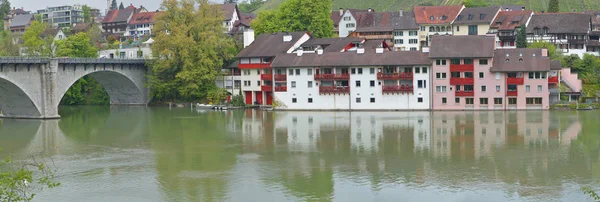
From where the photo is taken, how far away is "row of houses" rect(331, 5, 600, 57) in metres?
70.9

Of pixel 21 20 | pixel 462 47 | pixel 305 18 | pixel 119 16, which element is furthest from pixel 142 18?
pixel 462 47

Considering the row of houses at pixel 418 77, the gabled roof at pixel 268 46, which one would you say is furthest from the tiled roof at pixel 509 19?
the gabled roof at pixel 268 46

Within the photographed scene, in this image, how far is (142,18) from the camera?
12475 centimetres

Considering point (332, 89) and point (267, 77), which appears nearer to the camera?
point (332, 89)

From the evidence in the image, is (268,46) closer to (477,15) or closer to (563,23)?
(477,15)

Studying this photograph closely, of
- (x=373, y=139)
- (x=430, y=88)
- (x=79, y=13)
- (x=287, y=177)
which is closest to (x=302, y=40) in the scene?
(x=430, y=88)

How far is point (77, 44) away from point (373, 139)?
52621 millimetres

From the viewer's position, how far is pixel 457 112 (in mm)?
58375

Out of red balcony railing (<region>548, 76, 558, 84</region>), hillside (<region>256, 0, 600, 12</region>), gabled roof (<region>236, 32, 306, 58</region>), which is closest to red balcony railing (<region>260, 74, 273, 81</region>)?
gabled roof (<region>236, 32, 306, 58</region>)

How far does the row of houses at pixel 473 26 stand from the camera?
233ft

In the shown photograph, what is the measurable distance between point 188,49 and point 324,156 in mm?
36358

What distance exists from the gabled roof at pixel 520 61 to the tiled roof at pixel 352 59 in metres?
5.40

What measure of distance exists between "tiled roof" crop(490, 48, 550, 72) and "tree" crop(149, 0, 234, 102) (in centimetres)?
2554

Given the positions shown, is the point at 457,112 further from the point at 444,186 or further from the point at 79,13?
the point at 79,13
